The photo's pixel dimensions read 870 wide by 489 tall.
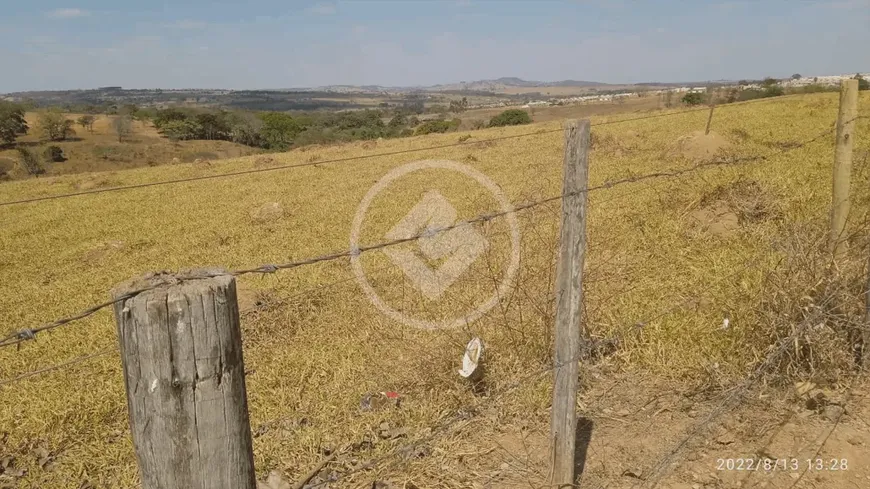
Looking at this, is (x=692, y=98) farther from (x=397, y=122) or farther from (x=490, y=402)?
(x=490, y=402)

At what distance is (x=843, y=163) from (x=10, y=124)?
5924cm

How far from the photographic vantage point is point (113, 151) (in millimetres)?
40031

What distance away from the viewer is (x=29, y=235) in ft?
45.9

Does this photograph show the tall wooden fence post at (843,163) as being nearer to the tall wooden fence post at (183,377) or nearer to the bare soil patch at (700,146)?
the tall wooden fence post at (183,377)

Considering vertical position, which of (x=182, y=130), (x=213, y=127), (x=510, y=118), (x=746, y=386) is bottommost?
(x=746, y=386)

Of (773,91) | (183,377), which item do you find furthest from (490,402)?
(773,91)

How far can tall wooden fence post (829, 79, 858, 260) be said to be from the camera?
3762 millimetres

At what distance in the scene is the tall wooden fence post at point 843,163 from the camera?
3762 millimetres

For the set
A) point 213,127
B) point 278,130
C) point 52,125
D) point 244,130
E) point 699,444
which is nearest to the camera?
point 699,444

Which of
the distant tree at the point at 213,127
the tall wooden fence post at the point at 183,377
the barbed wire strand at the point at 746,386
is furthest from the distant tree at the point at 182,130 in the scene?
the tall wooden fence post at the point at 183,377

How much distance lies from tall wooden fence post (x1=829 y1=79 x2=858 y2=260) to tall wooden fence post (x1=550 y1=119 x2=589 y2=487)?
2435 millimetres

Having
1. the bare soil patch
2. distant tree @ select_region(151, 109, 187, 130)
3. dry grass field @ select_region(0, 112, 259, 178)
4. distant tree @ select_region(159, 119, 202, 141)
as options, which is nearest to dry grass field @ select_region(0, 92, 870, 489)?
the bare soil patch

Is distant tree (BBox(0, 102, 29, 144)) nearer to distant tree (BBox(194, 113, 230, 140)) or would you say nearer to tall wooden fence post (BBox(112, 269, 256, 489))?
distant tree (BBox(194, 113, 230, 140))

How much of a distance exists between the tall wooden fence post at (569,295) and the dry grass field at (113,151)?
3140 cm
